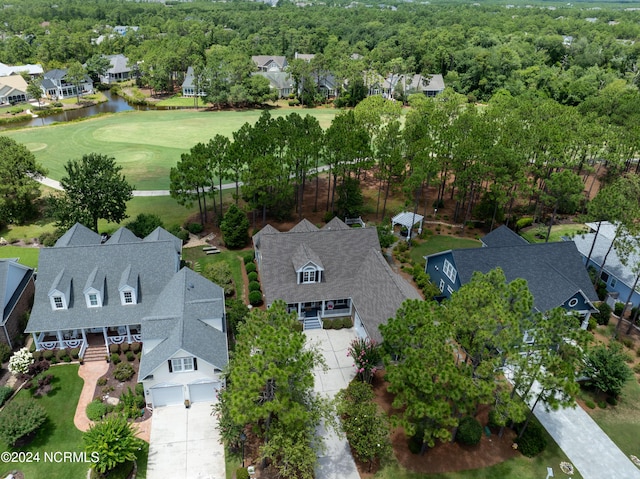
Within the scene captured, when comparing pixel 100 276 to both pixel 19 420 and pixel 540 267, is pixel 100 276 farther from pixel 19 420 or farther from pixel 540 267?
pixel 540 267

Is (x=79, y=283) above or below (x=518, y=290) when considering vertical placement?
below

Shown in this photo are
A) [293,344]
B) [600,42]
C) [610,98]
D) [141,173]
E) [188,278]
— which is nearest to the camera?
[293,344]

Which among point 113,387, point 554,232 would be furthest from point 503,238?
Answer: point 113,387

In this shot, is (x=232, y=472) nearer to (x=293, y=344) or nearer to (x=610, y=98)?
(x=293, y=344)

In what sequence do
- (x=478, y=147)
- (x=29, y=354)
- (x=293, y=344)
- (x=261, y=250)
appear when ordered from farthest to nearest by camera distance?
1. (x=478, y=147)
2. (x=261, y=250)
3. (x=29, y=354)
4. (x=293, y=344)

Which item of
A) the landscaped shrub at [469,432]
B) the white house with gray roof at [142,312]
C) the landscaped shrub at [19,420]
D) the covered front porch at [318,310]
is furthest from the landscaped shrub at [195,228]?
the landscaped shrub at [469,432]

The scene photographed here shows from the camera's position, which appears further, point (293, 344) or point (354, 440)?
point (354, 440)

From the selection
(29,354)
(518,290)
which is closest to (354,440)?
(518,290)

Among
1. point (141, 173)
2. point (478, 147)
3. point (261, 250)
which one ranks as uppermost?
point (478, 147)
